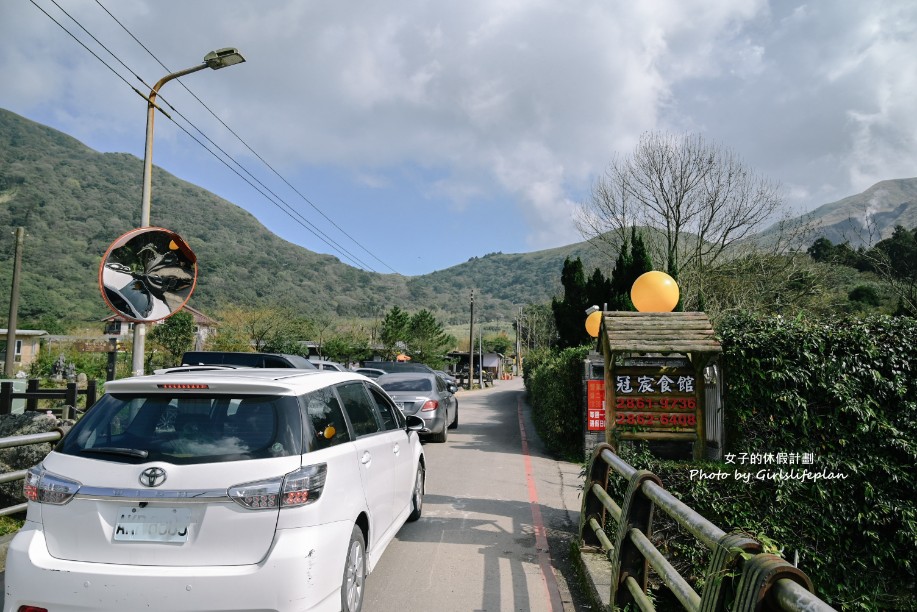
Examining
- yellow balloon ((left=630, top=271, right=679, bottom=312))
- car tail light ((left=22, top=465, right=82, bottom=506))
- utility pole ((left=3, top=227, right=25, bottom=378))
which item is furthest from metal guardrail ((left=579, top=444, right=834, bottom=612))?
utility pole ((left=3, top=227, right=25, bottom=378))

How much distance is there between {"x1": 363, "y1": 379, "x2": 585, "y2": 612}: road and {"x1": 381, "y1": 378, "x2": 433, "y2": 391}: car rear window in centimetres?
194

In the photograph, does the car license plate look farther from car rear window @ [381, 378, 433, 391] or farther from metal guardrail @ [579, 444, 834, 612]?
car rear window @ [381, 378, 433, 391]

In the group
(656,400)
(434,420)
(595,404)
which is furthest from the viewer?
(434,420)

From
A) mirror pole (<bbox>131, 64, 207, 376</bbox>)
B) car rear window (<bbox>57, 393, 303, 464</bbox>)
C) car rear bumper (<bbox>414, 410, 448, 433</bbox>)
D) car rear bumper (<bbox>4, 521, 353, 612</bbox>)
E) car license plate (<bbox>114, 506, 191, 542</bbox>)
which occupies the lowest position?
car rear bumper (<bbox>414, 410, 448, 433</bbox>)

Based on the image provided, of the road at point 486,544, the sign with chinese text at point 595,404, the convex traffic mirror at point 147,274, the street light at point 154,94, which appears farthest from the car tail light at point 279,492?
the sign with chinese text at point 595,404

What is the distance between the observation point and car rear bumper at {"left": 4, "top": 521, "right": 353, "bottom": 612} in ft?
10.3

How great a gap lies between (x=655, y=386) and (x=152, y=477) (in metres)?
5.50

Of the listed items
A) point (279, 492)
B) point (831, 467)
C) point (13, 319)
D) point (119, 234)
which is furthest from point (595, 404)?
point (119, 234)

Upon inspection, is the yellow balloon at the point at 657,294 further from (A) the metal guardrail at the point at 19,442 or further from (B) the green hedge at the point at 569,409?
(A) the metal guardrail at the point at 19,442

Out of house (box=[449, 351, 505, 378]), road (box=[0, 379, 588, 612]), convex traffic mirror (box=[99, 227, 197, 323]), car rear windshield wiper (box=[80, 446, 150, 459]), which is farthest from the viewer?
house (box=[449, 351, 505, 378])

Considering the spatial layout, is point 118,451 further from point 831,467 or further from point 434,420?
point 434,420

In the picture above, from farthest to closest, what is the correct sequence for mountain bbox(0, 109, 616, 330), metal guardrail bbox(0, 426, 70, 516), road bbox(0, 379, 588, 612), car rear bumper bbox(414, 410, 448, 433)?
mountain bbox(0, 109, 616, 330) → car rear bumper bbox(414, 410, 448, 433) → metal guardrail bbox(0, 426, 70, 516) → road bbox(0, 379, 588, 612)

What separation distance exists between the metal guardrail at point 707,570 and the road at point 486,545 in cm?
67

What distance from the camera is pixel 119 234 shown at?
118 meters
